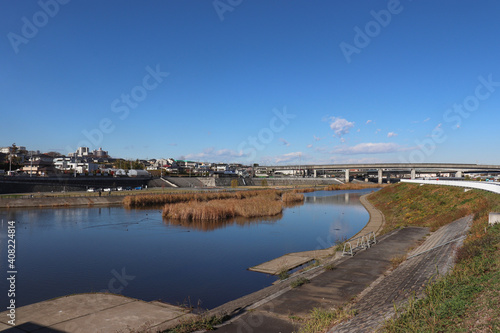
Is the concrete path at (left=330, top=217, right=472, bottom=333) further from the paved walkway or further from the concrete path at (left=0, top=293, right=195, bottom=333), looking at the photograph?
the concrete path at (left=0, top=293, right=195, bottom=333)

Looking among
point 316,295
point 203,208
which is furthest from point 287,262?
point 203,208

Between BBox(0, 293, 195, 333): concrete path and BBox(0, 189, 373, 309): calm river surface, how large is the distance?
2396 millimetres

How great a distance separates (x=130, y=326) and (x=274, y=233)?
26081 mm

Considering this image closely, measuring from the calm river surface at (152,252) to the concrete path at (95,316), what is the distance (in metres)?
2.40

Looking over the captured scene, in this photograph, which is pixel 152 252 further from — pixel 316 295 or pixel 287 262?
pixel 316 295

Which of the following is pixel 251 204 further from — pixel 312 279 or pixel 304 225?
pixel 312 279

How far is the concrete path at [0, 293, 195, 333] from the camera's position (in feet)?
39.3

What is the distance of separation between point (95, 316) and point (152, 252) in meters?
14.9

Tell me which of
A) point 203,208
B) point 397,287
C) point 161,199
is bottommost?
point 161,199

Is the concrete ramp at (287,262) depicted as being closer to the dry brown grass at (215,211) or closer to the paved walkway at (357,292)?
the paved walkway at (357,292)

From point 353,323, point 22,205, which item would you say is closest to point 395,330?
point 353,323

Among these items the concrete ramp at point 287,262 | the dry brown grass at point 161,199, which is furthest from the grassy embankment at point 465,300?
the dry brown grass at point 161,199

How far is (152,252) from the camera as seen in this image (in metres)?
28.0

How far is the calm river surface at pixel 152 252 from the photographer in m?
18.8
